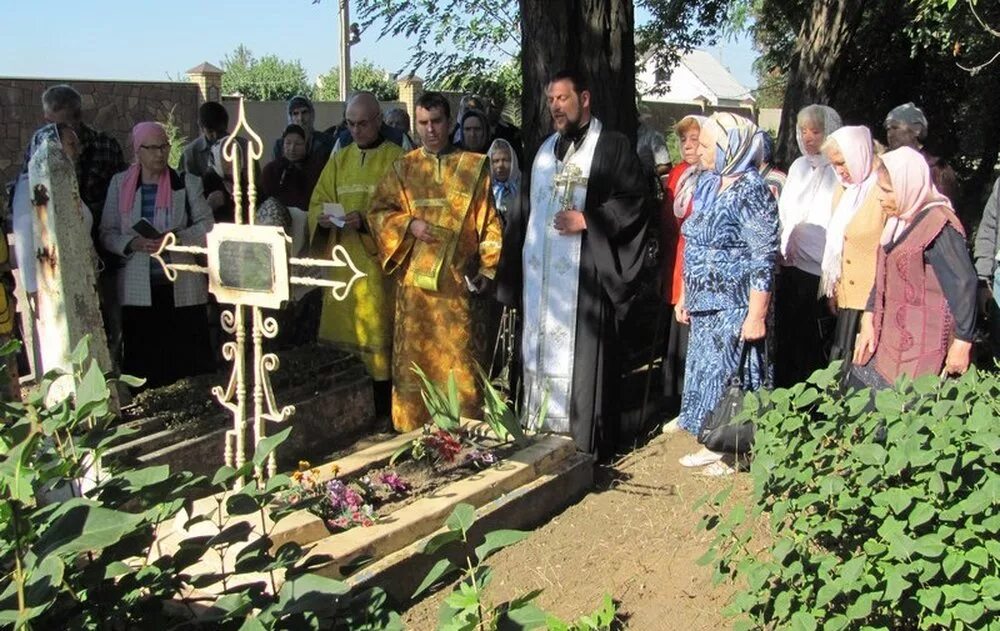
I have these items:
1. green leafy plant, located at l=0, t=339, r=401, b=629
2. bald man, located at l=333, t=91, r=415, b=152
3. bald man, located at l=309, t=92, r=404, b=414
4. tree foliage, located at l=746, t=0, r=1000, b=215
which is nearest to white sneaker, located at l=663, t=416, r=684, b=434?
bald man, located at l=309, t=92, r=404, b=414

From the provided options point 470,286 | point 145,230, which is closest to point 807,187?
point 470,286

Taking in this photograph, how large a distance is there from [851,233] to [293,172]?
152 inches

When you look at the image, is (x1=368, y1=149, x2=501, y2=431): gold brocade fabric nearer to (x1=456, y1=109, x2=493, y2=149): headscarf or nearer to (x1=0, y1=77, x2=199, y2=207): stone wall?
(x1=456, y1=109, x2=493, y2=149): headscarf

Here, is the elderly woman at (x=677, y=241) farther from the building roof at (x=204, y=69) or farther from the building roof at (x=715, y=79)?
the building roof at (x=715, y=79)

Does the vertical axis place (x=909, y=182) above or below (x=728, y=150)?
below

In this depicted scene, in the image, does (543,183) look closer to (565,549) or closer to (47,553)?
(565,549)

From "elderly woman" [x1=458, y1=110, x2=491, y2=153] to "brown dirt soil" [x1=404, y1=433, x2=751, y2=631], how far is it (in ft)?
8.94

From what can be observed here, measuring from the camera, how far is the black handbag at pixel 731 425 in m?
5.27

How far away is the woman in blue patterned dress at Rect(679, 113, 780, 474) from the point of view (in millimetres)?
5215

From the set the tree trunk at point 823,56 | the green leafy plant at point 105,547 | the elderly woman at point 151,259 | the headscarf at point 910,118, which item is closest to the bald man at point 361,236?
the elderly woman at point 151,259

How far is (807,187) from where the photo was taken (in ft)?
21.0

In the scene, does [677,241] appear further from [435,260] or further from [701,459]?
[435,260]

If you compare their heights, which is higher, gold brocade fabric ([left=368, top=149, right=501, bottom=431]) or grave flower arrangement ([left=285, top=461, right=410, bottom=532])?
gold brocade fabric ([left=368, top=149, right=501, bottom=431])

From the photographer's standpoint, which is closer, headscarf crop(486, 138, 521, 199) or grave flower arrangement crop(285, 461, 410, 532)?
grave flower arrangement crop(285, 461, 410, 532)
